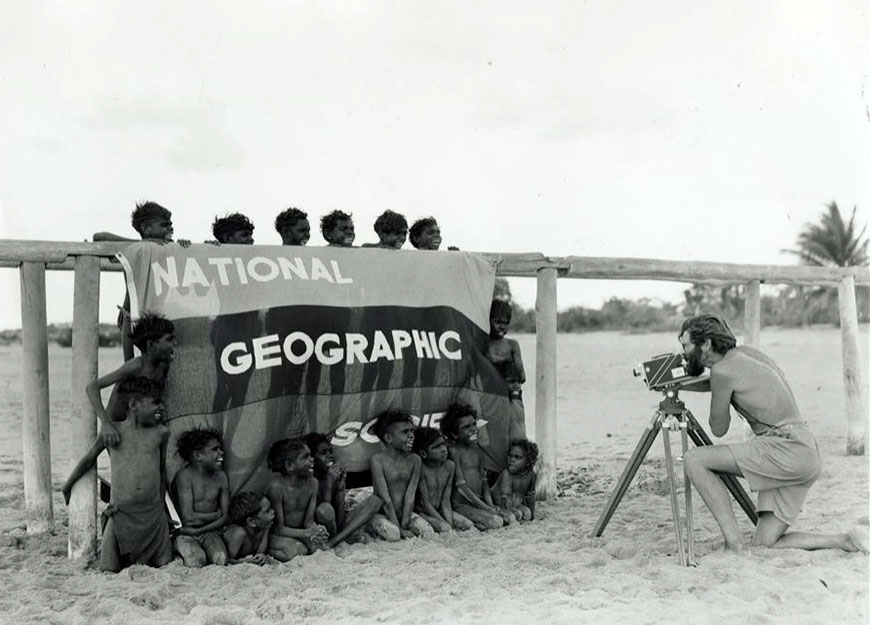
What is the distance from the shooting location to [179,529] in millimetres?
5277

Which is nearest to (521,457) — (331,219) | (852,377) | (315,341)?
(315,341)

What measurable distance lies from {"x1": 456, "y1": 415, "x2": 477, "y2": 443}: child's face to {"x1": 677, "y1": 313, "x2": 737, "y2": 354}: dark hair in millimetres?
1737

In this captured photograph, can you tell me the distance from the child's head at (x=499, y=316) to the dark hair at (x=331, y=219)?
1.30 meters

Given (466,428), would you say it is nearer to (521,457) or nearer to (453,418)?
(453,418)

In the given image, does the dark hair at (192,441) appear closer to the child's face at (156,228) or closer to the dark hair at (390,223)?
the child's face at (156,228)

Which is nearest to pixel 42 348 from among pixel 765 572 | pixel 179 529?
pixel 179 529

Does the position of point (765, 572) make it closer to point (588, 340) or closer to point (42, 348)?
point (42, 348)

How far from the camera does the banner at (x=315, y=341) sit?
5.52 meters

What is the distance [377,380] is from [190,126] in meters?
8.75

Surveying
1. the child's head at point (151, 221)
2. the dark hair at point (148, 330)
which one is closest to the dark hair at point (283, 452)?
the dark hair at point (148, 330)

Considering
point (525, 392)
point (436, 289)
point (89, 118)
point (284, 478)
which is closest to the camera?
point (284, 478)

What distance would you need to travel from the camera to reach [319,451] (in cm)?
576

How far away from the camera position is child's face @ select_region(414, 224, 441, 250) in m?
6.93

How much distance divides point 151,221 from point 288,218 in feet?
3.58
